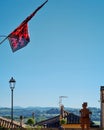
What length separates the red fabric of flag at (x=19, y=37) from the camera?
20.5m

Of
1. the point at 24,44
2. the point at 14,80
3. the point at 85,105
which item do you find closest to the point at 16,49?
the point at 24,44

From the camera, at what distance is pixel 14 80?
1268 inches

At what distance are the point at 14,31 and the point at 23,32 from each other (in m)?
0.65

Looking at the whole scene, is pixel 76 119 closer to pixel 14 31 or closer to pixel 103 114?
pixel 103 114

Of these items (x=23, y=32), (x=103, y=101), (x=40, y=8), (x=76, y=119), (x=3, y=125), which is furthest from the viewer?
A: (x=76, y=119)

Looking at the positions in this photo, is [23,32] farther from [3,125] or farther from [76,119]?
[76,119]

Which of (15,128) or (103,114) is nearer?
(15,128)

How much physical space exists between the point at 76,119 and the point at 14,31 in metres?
33.8

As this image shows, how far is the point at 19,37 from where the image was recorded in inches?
823

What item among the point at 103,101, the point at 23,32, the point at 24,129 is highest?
the point at 23,32

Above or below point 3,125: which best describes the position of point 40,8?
above

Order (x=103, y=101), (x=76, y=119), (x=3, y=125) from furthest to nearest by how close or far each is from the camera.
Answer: (x=76, y=119) → (x=103, y=101) → (x=3, y=125)

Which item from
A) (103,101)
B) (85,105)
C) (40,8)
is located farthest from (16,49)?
(103,101)

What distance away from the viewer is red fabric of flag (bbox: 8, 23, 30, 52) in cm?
2050
